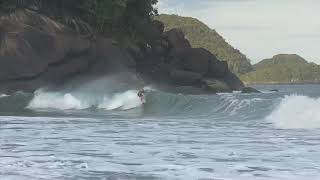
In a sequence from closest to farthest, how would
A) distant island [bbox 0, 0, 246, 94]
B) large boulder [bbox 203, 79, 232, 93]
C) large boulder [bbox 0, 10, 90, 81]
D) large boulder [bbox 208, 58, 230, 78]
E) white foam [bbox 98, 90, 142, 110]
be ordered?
white foam [bbox 98, 90, 142, 110]
large boulder [bbox 0, 10, 90, 81]
distant island [bbox 0, 0, 246, 94]
large boulder [bbox 203, 79, 232, 93]
large boulder [bbox 208, 58, 230, 78]

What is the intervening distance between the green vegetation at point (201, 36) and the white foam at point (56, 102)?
99.2 m

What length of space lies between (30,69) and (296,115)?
25.2 meters

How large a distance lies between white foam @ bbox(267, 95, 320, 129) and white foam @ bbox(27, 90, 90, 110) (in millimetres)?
15534

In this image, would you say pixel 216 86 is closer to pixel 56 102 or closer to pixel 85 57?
pixel 85 57

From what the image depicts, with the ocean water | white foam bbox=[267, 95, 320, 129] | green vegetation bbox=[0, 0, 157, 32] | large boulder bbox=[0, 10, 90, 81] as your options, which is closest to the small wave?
large boulder bbox=[0, 10, 90, 81]

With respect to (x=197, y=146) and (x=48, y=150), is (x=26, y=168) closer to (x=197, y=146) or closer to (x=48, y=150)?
(x=48, y=150)

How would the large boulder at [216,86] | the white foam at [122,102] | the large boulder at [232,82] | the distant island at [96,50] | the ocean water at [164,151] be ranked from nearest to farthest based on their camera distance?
the ocean water at [164,151] < the white foam at [122,102] < the distant island at [96,50] < the large boulder at [216,86] < the large boulder at [232,82]

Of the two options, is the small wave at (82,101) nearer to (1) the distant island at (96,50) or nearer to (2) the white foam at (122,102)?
→ (2) the white foam at (122,102)

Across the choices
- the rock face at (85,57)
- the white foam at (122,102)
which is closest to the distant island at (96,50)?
the rock face at (85,57)

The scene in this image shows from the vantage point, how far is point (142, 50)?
6066 cm

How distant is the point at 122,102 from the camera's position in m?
40.2

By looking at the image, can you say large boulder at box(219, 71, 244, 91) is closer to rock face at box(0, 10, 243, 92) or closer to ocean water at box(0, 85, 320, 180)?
rock face at box(0, 10, 243, 92)

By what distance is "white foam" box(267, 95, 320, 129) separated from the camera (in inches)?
844

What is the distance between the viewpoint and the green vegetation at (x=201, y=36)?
14750 centimetres
